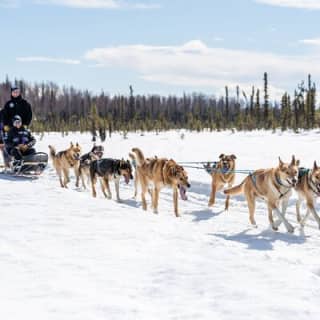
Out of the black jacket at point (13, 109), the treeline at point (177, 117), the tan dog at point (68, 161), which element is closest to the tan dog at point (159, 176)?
the tan dog at point (68, 161)

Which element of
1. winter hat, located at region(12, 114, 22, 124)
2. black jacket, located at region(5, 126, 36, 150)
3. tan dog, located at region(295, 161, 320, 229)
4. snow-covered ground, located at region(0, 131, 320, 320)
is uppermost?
winter hat, located at region(12, 114, 22, 124)

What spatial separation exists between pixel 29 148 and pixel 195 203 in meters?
4.03

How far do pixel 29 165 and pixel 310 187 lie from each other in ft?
20.5

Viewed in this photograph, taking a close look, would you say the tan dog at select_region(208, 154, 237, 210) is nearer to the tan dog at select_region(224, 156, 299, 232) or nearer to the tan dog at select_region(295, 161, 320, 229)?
the tan dog at select_region(224, 156, 299, 232)

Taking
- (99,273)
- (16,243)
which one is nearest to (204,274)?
(99,273)

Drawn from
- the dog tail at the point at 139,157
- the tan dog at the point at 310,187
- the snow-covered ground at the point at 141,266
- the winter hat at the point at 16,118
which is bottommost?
the snow-covered ground at the point at 141,266

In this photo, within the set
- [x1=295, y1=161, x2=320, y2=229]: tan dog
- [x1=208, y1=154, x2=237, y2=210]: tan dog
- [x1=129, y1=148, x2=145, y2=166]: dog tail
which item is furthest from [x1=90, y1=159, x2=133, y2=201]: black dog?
[x1=295, y1=161, x2=320, y2=229]: tan dog

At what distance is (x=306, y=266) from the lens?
523 cm

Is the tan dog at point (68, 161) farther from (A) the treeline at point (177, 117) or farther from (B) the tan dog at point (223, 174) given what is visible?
(A) the treeline at point (177, 117)

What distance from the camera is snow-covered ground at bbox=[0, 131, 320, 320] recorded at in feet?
12.2

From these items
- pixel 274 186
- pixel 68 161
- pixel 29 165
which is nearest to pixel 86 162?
pixel 68 161

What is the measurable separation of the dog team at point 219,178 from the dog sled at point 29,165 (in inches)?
32.2

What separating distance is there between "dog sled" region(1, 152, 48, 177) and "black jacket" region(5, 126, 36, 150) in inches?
15.1

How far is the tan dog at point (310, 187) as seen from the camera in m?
7.43
